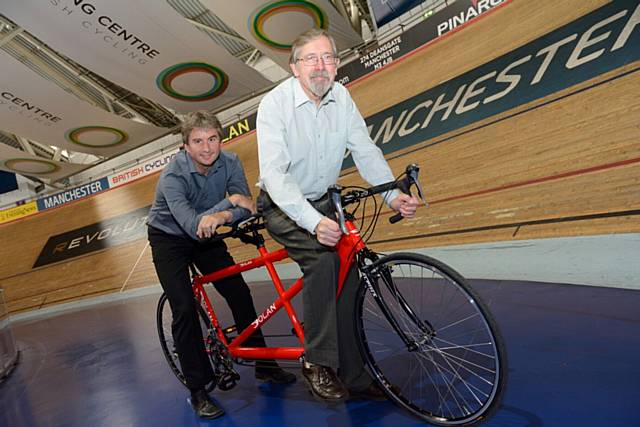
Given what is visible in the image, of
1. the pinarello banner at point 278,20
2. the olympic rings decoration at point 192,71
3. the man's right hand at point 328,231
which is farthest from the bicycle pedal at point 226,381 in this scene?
the olympic rings decoration at point 192,71

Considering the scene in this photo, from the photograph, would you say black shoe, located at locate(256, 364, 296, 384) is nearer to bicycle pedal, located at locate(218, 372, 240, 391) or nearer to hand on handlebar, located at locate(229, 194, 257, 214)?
bicycle pedal, located at locate(218, 372, 240, 391)

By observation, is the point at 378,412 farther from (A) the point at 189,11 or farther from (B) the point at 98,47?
(A) the point at 189,11

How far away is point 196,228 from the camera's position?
6.26 feet

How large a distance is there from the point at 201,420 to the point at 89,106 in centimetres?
1135

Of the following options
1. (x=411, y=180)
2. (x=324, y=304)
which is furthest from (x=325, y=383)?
(x=411, y=180)

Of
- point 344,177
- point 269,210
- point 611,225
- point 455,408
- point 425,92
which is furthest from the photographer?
point 344,177

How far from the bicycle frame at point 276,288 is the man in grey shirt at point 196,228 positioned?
0.25 ft

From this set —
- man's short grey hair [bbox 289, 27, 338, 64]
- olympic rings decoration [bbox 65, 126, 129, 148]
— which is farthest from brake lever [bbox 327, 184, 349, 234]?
olympic rings decoration [bbox 65, 126, 129, 148]

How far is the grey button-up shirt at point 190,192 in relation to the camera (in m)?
1.97

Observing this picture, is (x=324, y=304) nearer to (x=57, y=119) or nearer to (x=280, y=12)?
(x=280, y=12)

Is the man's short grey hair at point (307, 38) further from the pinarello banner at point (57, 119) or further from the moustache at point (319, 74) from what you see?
the pinarello banner at point (57, 119)

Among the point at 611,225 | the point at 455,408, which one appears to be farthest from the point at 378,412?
the point at 611,225

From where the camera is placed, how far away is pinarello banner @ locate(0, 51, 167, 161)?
9398mm

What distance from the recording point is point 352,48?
381 inches
